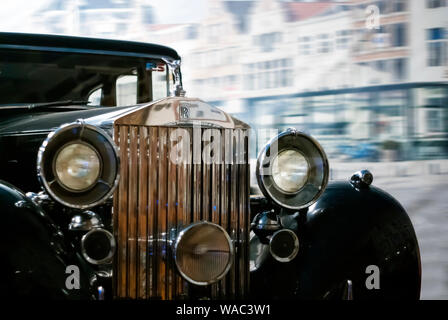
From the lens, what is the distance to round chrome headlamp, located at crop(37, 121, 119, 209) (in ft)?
5.48

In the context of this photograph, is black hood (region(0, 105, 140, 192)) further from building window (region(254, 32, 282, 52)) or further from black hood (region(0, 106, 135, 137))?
building window (region(254, 32, 282, 52))

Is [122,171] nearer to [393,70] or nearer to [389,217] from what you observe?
[389,217]

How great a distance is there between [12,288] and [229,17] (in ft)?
10.6

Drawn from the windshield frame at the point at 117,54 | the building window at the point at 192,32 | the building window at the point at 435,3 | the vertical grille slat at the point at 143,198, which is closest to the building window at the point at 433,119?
the building window at the point at 435,3

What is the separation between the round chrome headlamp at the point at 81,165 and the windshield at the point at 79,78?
0.97 metres

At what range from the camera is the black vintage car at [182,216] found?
5.51ft

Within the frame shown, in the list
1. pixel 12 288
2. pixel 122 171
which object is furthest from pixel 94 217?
pixel 12 288

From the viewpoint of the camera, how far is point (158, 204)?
6.02ft

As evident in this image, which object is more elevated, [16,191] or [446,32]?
[446,32]

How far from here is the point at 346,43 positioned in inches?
168

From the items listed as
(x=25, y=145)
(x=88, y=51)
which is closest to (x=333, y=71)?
(x=88, y=51)

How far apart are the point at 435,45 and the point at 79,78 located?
Result: 8.82ft

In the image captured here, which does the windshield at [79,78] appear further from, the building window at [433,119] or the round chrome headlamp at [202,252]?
the building window at [433,119]

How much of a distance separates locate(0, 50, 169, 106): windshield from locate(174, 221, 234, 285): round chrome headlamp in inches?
47.0
